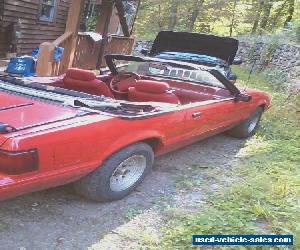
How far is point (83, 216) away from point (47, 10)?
1080 cm

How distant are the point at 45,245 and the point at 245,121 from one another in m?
4.09

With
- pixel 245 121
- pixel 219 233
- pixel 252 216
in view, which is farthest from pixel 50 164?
pixel 245 121

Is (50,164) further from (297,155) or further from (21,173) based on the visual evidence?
(297,155)

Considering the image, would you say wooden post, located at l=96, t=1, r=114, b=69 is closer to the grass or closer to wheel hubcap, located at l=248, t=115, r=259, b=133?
wheel hubcap, located at l=248, t=115, r=259, b=133

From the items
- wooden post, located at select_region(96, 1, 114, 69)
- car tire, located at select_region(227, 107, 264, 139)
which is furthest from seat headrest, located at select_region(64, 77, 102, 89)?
wooden post, located at select_region(96, 1, 114, 69)

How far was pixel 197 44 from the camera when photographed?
9.10 metres

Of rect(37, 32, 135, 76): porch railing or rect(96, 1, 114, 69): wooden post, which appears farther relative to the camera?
rect(96, 1, 114, 69): wooden post

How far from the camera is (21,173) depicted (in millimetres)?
2965

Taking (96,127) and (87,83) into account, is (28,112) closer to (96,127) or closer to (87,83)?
(96,127)

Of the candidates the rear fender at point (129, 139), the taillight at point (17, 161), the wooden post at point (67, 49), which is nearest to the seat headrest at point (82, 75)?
the rear fender at point (129, 139)

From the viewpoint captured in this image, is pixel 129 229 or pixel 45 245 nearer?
pixel 45 245

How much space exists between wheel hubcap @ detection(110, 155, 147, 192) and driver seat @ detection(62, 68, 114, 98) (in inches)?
37.9

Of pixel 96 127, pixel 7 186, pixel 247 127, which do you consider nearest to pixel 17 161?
pixel 7 186

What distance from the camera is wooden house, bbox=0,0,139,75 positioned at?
8.85 m
